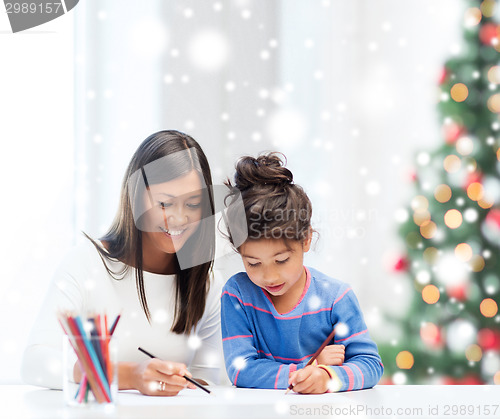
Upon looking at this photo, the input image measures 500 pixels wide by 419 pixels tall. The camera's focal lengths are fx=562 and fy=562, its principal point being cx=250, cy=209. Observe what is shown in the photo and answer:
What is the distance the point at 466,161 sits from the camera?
184 centimetres

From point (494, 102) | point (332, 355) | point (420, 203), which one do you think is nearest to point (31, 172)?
point (332, 355)

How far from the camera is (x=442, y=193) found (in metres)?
1.86

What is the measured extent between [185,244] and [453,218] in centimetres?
105

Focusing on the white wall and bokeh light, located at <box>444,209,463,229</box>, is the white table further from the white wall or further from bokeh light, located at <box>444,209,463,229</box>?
bokeh light, located at <box>444,209,463,229</box>

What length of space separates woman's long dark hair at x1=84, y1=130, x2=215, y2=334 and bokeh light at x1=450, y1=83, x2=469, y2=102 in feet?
3.53

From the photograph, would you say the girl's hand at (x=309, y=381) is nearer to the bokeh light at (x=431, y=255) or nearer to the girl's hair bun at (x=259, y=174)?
the girl's hair bun at (x=259, y=174)

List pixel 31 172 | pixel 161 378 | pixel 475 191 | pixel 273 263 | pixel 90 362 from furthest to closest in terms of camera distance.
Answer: pixel 475 191, pixel 31 172, pixel 273 263, pixel 161 378, pixel 90 362

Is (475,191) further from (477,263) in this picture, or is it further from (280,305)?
(280,305)

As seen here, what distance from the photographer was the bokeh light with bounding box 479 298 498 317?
6.09ft

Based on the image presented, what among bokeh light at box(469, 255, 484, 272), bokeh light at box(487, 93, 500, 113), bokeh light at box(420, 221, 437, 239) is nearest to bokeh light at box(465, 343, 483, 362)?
bokeh light at box(469, 255, 484, 272)

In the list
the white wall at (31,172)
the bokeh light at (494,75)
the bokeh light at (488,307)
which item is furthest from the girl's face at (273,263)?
the bokeh light at (494,75)

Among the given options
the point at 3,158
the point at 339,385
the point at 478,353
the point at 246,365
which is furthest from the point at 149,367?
the point at 478,353

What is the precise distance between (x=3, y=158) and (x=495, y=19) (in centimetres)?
162

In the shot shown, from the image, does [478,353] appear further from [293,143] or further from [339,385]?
[339,385]
